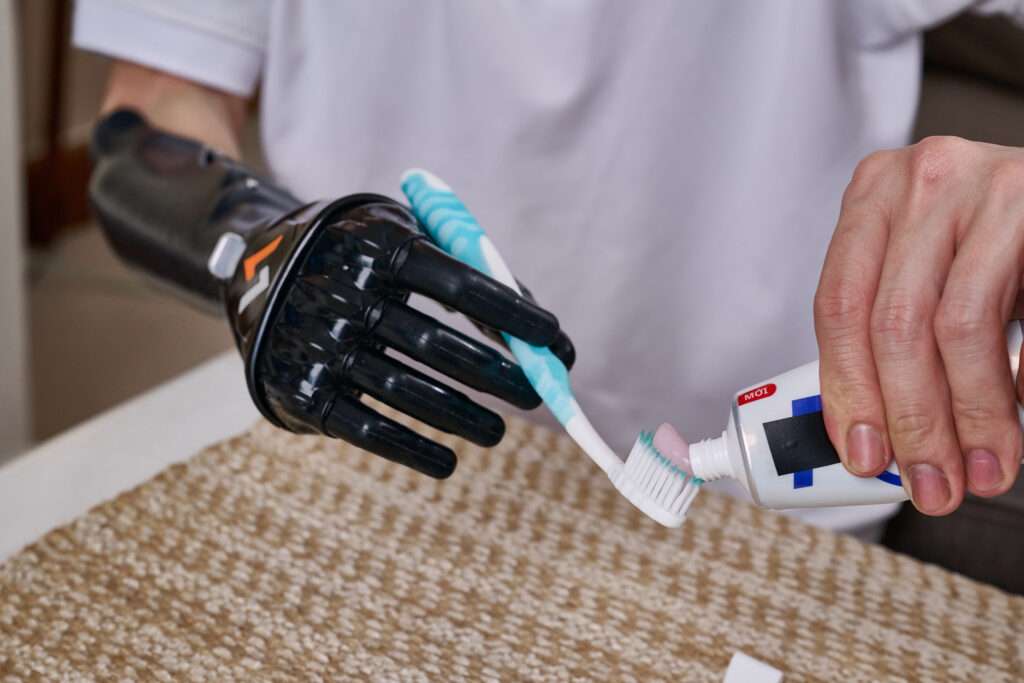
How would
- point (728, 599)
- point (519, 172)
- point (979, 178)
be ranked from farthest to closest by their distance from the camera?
point (519, 172) → point (728, 599) → point (979, 178)

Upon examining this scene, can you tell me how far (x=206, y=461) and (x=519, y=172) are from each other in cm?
30

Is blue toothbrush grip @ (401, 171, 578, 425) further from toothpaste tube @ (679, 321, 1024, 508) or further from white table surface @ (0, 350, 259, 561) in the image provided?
white table surface @ (0, 350, 259, 561)

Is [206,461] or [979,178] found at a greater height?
[979,178]

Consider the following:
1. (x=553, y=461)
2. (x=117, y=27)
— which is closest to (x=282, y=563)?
(x=553, y=461)

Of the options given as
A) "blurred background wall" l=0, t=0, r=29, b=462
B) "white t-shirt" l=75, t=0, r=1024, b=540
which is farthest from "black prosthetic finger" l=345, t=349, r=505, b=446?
"blurred background wall" l=0, t=0, r=29, b=462

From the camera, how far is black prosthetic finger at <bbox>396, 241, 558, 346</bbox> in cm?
43

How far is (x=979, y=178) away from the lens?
0.38m

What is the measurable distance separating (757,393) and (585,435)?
0.25 feet

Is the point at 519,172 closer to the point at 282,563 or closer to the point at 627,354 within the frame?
the point at 627,354

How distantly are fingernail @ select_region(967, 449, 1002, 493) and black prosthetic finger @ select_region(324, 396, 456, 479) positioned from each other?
0.21m

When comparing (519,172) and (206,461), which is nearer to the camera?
(206,461)

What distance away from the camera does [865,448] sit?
362 mm

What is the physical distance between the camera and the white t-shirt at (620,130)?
2.14 feet

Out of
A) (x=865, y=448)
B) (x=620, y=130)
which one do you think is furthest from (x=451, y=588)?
(x=620, y=130)
